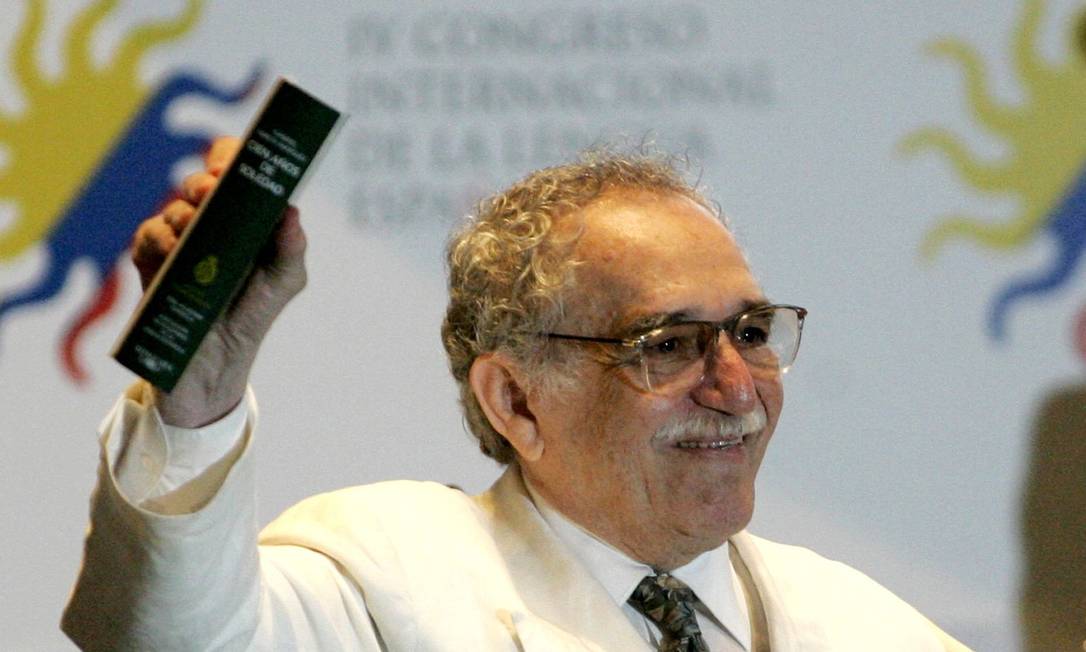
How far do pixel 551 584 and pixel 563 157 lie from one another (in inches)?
53.4

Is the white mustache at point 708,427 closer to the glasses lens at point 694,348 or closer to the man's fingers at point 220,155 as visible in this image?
the glasses lens at point 694,348

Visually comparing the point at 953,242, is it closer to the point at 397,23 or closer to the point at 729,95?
the point at 729,95

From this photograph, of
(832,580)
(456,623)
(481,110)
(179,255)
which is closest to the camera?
(179,255)

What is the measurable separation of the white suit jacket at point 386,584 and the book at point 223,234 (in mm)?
160

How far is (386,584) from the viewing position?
2.14m

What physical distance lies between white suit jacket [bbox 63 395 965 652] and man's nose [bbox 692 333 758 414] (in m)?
0.29

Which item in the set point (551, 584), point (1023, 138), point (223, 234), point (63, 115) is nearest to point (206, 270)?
point (223, 234)

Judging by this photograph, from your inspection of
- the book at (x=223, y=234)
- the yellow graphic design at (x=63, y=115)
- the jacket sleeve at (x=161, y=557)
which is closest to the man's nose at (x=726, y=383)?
the jacket sleeve at (x=161, y=557)

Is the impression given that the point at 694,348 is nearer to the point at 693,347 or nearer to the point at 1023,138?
the point at 693,347

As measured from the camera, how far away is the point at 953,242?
11.6ft

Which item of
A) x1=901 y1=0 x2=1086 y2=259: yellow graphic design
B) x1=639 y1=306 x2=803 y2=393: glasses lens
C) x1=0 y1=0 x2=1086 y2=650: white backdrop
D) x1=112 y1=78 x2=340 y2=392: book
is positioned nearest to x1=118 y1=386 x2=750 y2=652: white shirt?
x1=112 y1=78 x2=340 y2=392: book

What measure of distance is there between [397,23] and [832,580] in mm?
1553

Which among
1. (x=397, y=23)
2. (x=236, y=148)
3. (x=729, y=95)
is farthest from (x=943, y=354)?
(x=236, y=148)

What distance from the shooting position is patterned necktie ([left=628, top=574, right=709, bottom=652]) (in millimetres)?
2244
